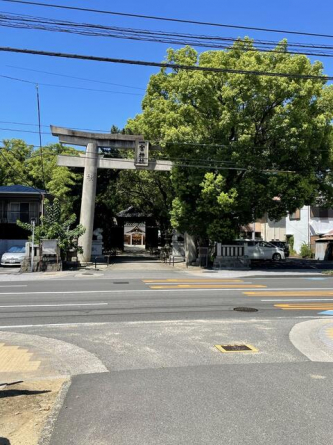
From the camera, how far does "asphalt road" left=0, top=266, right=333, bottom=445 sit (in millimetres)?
4195

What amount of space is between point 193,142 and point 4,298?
49.2ft

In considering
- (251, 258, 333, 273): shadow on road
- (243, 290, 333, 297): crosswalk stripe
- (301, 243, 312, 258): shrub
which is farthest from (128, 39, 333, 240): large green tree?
(301, 243, 312, 258): shrub

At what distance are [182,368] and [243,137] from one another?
18492 millimetres

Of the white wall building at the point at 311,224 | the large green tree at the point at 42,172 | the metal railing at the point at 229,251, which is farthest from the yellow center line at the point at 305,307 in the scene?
the white wall building at the point at 311,224

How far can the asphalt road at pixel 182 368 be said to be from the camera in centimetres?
420

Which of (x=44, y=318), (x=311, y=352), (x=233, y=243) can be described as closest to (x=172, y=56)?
(x=233, y=243)

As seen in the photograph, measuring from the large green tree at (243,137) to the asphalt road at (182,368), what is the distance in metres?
11.8

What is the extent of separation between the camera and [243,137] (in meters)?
23.0

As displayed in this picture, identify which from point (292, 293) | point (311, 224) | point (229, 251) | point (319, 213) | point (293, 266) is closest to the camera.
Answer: point (292, 293)

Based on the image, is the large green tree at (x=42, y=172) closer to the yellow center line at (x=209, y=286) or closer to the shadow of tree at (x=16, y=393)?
the yellow center line at (x=209, y=286)

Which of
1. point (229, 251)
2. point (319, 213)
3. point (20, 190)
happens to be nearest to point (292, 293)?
point (229, 251)

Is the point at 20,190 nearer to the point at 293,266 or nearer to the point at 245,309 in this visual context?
the point at 293,266

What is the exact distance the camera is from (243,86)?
22.9 metres

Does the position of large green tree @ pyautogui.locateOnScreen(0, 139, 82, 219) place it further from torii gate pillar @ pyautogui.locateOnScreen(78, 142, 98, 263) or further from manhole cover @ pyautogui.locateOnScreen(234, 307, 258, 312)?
manhole cover @ pyautogui.locateOnScreen(234, 307, 258, 312)
